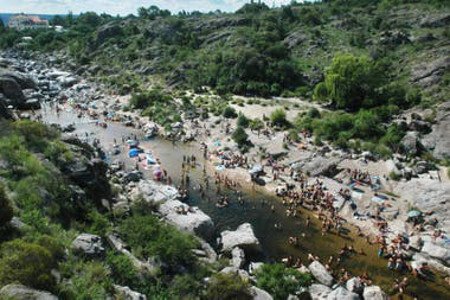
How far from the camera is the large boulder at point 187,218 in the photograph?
3597cm

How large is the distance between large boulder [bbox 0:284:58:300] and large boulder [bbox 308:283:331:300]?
743 inches

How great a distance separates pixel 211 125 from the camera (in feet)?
220

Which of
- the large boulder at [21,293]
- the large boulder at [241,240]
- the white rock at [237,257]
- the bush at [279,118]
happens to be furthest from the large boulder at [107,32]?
the large boulder at [21,293]

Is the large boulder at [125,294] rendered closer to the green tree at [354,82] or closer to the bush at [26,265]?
the bush at [26,265]

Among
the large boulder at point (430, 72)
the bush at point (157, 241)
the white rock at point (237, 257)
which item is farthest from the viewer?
the large boulder at point (430, 72)

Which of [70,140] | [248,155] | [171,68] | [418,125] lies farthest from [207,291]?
[171,68]

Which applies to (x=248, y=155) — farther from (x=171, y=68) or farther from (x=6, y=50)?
(x=6, y=50)

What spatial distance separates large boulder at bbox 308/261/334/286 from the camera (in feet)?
103

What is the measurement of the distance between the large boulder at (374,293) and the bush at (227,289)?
31.6 feet

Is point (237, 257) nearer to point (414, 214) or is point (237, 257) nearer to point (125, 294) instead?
point (125, 294)

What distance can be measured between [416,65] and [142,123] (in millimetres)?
49918

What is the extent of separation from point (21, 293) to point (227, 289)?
12.4 meters

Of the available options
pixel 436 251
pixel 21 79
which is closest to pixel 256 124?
pixel 436 251

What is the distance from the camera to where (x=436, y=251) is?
34750 mm
